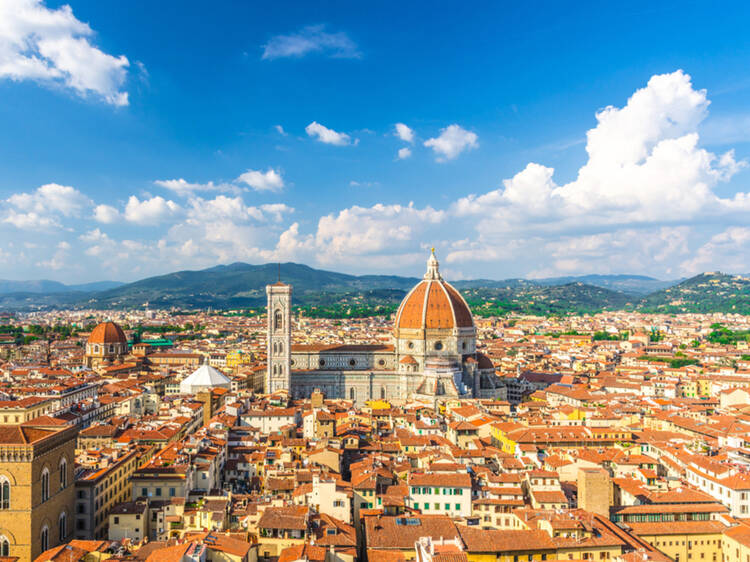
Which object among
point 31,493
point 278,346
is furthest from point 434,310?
point 31,493

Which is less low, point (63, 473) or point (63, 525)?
point (63, 473)

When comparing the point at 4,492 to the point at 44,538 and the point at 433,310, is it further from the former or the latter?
the point at 433,310

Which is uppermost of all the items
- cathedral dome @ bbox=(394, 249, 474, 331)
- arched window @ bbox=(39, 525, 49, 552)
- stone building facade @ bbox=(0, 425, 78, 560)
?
cathedral dome @ bbox=(394, 249, 474, 331)

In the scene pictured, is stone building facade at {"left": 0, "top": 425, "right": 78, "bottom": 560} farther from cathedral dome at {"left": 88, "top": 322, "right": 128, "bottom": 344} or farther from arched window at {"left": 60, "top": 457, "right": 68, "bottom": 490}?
cathedral dome at {"left": 88, "top": 322, "right": 128, "bottom": 344}

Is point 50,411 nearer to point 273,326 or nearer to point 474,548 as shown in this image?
point 273,326

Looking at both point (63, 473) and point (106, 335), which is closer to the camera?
point (63, 473)

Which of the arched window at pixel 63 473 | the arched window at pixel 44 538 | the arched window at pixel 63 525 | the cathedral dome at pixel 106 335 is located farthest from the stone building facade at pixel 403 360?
the cathedral dome at pixel 106 335

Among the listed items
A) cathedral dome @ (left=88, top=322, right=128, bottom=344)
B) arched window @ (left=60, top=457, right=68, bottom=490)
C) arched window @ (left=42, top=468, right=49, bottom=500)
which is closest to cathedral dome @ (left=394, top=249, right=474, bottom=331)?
arched window @ (left=60, top=457, right=68, bottom=490)
